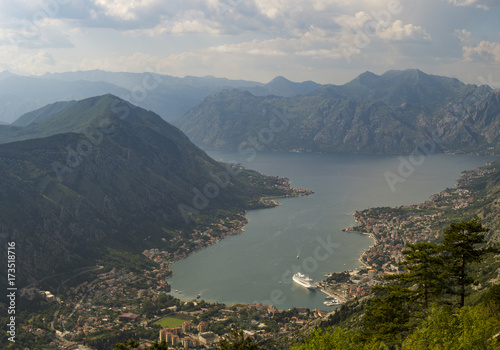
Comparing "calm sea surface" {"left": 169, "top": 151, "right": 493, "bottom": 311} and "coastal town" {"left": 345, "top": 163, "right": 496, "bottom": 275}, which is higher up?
"coastal town" {"left": 345, "top": 163, "right": 496, "bottom": 275}

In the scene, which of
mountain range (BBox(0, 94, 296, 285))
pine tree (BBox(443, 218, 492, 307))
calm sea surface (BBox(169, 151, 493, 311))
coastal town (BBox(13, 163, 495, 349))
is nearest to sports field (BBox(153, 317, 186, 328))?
coastal town (BBox(13, 163, 495, 349))

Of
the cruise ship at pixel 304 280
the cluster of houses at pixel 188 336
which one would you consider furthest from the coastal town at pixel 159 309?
the cruise ship at pixel 304 280

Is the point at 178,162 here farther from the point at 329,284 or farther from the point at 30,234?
the point at 329,284

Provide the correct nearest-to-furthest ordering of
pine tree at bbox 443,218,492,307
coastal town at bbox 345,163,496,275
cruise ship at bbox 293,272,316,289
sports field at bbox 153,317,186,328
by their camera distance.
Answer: pine tree at bbox 443,218,492,307 < sports field at bbox 153,317,186,328 < cruise ship at bbox 293,272,316,289 < coastal town at bbox 345,163,496,275

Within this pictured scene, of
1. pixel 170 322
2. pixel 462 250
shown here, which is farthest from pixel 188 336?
pixel 462 250

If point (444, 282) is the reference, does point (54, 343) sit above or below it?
below

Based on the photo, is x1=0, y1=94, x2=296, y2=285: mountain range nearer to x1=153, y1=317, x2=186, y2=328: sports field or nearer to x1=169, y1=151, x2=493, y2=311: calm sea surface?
x1=169, y1=151, x2=493, y2=311: calm sea surface

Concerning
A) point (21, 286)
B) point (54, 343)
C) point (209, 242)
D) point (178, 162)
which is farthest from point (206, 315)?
point (178, 162)
